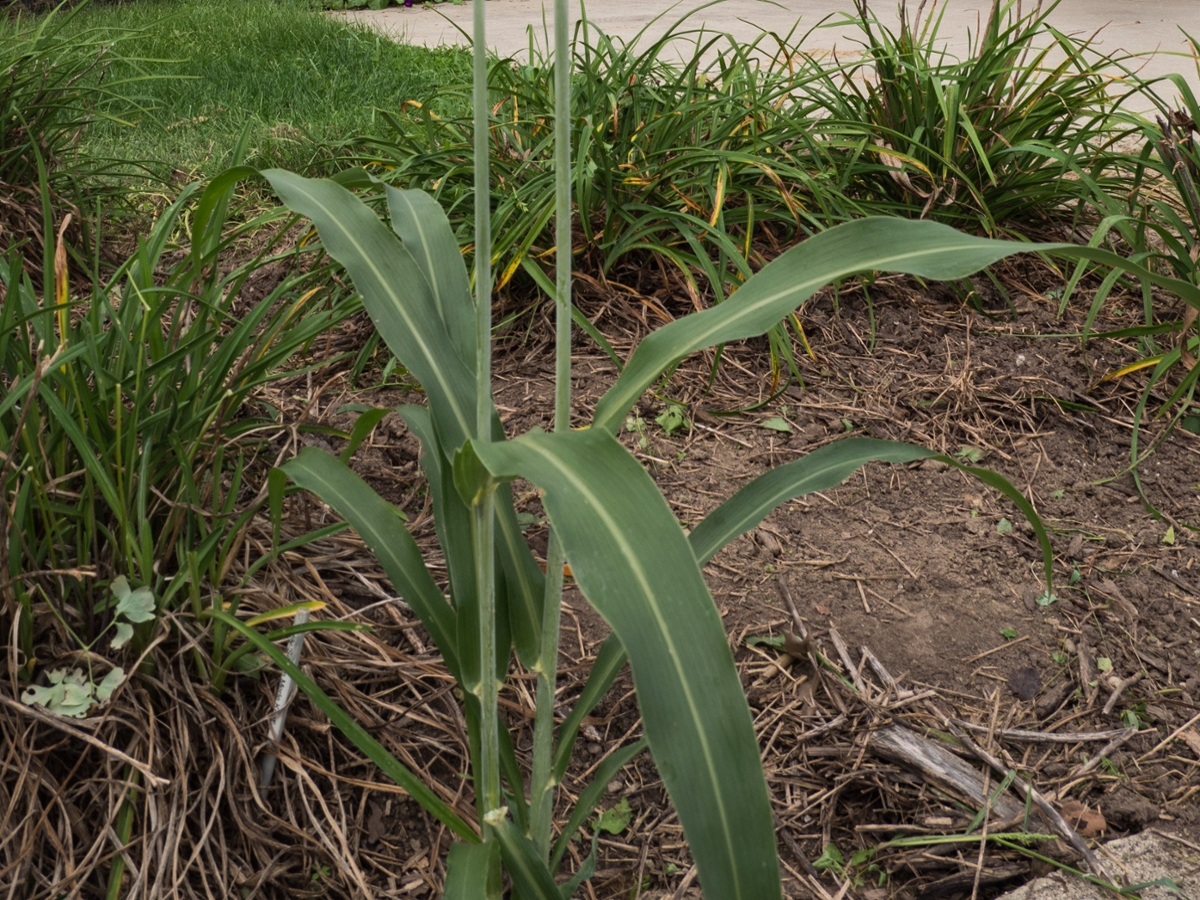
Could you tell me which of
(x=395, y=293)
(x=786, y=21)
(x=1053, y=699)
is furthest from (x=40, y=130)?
(x=786, y=21)

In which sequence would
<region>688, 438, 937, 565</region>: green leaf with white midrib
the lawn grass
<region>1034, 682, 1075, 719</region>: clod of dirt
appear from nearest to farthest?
<region>688, 438, 937, 565</region>: green leaf with white midrib < <region>1034, 682, 1075, 719</region>: clod of dirt < the lawn grass

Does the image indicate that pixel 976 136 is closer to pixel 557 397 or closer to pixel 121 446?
pixel 557 397

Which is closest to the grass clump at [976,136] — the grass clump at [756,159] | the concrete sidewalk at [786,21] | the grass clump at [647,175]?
the grass clump at [756,159]

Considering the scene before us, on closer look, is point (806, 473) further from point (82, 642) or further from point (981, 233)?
point (981, 233)

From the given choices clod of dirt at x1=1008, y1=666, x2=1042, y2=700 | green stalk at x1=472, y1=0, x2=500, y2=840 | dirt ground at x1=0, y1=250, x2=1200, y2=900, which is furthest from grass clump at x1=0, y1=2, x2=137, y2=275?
clod of dirt at x1=1008, y1=666, x2=1042, y2=700

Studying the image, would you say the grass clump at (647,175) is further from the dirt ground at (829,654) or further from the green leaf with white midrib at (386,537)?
the green leaf with white midrib at (386,537)

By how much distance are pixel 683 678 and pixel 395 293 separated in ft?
1.73

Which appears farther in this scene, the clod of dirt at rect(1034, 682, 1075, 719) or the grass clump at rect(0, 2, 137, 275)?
the grass clump at rect(0, 2, 137, 275)

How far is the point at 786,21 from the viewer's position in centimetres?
627

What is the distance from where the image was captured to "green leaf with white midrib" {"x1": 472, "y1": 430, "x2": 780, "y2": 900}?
66 cm

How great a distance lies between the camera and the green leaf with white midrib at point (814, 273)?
851mm

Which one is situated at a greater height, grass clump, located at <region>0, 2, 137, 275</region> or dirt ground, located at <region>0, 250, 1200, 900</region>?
grass clump, located at <region>0, 2, 137, 275</region>

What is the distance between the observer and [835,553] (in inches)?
66.5

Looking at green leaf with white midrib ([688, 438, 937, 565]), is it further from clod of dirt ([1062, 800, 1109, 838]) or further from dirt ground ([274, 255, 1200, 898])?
clod of dirt ([1062, 800, 1109, 838])
